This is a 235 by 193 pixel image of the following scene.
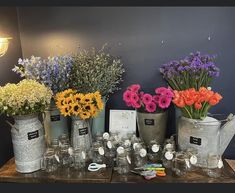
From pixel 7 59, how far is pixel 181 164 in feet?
4.20

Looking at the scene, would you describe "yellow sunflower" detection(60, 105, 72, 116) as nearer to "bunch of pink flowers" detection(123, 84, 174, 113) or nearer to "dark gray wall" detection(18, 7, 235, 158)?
"bunch of pink flowers" detection(123, 84, 174, 113)

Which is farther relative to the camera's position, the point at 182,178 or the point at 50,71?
the point at 50,71

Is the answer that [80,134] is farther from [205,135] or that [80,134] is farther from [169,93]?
[205,135]

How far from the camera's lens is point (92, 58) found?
5.21 ft

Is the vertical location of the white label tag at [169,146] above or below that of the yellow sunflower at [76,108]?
below

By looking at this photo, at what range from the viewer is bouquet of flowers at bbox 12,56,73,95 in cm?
148

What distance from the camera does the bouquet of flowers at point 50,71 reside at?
58.1 inches

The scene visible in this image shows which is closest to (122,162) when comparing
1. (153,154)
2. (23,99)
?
(153,154)

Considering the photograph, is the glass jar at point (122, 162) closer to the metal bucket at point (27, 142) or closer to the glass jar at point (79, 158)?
the glass jar at point (79, 158)

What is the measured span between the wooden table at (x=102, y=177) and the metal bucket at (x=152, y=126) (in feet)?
0.92

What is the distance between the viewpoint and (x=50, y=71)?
1476mm

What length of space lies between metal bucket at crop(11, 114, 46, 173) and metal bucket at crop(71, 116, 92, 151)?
0.20m

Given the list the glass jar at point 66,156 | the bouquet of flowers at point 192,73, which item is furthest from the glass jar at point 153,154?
the glass jar at point 66,156

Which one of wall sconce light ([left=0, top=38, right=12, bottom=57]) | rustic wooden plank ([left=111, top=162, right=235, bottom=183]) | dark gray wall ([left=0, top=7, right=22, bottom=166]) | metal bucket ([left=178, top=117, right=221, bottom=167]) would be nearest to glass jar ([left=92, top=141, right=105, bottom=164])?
rustic wooden plank ([left=111, top=162, right=235, bottom=183])
